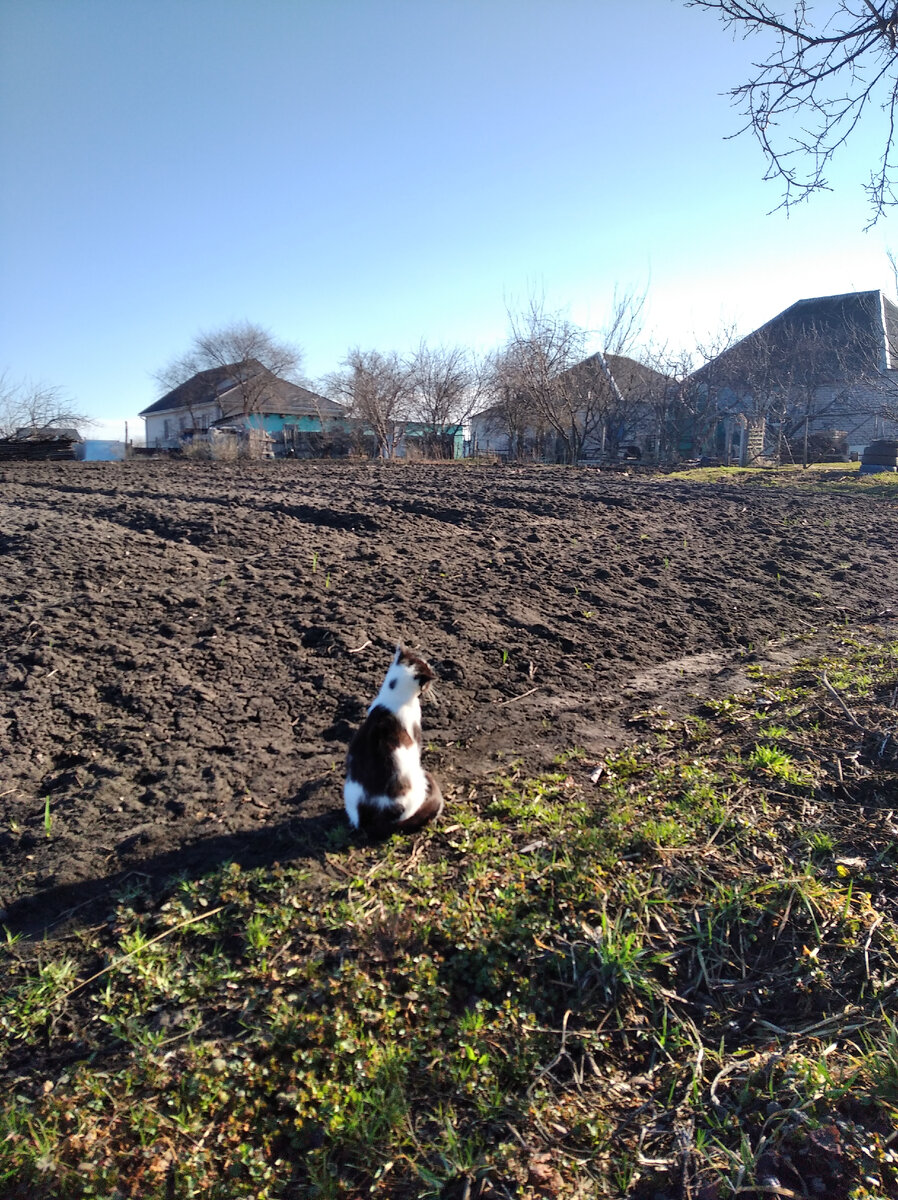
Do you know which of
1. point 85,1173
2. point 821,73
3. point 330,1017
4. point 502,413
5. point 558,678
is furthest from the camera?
point 502,413

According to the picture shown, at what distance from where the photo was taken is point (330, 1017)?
96.8 inches

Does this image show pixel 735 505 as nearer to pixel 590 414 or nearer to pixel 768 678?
pixel 768 678

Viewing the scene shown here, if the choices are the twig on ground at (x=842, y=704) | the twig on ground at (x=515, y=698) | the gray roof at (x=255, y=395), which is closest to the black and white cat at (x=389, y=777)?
the twig on ground at (x=515, y=698)

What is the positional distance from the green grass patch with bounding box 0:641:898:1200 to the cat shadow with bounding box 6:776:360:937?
0.19ft

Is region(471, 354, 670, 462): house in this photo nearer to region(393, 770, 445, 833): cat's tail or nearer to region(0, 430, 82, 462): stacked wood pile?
region(0, 430, 82, 462): stacked wood pile

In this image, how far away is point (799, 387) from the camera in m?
32.6

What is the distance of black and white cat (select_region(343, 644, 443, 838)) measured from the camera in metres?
3.31

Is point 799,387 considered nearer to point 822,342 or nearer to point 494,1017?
point 822,342

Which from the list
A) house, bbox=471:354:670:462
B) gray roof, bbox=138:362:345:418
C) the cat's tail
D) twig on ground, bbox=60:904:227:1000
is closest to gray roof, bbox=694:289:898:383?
house, bbox=471:354:670:462

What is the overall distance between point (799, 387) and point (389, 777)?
34612 mm

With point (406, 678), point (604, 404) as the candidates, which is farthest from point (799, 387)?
point (406, 678)

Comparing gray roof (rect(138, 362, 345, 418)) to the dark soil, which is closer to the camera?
the dark soil

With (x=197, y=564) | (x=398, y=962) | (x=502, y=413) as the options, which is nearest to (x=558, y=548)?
(x=197, y=564)

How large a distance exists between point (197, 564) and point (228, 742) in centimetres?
298
